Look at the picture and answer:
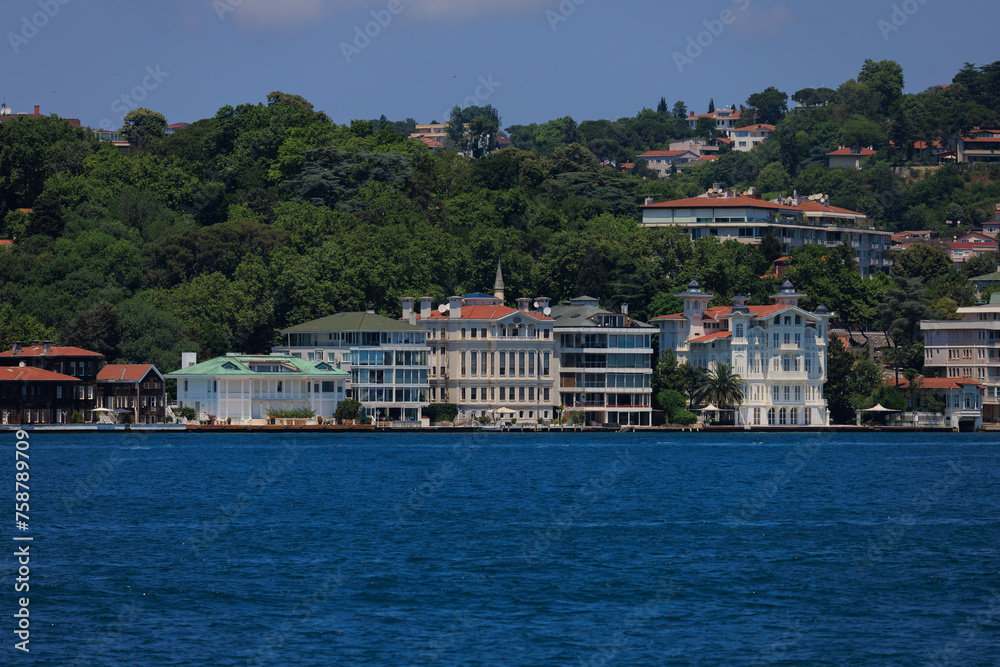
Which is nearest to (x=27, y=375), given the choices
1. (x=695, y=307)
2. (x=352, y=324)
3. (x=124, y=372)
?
(x=124, y=372)

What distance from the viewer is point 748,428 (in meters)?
95.4

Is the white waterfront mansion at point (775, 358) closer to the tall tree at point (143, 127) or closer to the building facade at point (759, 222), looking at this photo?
the building facade at point (759, 222)

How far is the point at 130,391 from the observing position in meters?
87.8

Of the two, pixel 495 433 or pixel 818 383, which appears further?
pixel 818 383

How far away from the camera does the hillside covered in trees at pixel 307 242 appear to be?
97750 mm

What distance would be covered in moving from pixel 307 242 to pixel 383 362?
18124mm

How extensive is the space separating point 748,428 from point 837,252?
24.0 m

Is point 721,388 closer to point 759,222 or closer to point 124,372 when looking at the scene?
point 759,222

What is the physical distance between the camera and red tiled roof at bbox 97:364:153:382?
86.7m

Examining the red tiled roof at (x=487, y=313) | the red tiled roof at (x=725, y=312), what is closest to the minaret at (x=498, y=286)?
the red tiled roof at (x=487, y=313)

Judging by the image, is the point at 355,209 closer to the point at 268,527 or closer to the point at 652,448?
the point at 652,448

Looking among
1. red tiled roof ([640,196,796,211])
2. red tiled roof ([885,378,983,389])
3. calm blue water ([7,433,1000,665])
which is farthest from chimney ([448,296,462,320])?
red tiled roof ([640,196,796,211])

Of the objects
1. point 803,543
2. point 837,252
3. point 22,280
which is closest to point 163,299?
point 22,280

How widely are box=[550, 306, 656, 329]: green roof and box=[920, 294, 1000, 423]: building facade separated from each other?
757 inches
